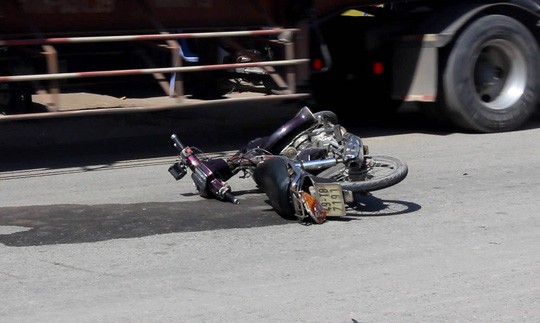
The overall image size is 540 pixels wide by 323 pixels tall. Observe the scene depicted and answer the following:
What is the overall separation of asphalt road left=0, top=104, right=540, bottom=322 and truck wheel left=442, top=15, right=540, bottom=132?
68 cm

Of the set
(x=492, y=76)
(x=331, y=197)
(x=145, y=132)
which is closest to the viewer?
(x=331, y=197)

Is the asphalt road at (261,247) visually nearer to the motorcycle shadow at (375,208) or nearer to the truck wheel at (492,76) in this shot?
the motorcycle shadow at (375,208)

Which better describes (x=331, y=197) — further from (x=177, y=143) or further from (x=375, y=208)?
(x=177, y=143)

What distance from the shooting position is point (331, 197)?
23.7 feet

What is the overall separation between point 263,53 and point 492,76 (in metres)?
2.78

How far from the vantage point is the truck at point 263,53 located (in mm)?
9695

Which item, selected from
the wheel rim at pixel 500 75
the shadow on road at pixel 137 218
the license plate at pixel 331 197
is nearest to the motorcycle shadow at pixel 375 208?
the shadow on road at pixel 137 218

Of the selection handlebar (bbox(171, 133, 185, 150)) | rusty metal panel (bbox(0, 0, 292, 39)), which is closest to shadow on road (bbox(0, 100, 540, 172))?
rusty metal panel (bbox(0, 0, 292, 39))

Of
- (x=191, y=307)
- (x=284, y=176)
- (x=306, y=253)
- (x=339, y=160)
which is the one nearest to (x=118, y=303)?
(x=191, y=307)

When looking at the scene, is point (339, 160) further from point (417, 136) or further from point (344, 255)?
point (417, 136)

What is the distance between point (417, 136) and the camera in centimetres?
1133

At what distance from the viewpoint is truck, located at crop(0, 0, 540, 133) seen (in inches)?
382

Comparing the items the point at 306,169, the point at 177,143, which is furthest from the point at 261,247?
the point at 177,143

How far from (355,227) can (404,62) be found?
172 inches
